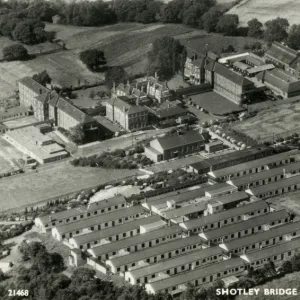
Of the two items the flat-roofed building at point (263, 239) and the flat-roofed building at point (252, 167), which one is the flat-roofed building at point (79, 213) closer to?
the flat-roofed building at point (252, 167)

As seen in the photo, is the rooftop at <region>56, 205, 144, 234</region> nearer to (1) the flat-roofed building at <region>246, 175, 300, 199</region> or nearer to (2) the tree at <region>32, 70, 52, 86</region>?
(1) the flat-roofed building at <region>246, 175, 300, 199</region>

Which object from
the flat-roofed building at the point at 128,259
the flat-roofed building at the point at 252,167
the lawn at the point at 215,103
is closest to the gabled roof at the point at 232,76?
the lawn at the point at 215,103

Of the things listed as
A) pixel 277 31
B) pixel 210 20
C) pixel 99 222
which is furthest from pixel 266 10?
pixel 99 222

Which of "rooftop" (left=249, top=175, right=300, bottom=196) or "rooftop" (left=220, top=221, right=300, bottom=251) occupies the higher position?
"rooftop" (left=220, top=221, right=300, bottom=251)

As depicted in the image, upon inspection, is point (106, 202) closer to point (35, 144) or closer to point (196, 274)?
point (196, 274)

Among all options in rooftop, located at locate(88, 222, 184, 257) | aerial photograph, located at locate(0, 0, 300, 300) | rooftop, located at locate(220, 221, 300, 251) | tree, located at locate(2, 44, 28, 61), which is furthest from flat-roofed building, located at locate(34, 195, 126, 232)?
tree, located at locate(2, 44, 28, 61)

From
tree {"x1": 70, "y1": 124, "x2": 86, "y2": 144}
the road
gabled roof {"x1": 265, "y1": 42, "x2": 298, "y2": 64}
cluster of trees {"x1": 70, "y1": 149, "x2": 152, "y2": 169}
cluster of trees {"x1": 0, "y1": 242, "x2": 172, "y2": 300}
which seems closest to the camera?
cluster of trees {"x1": 0, "y1": 242, "x2": 172, "y2": 300}

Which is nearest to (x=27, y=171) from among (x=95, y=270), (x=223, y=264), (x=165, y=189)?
(x=165, y=189)
